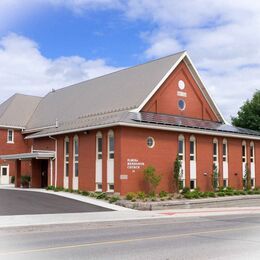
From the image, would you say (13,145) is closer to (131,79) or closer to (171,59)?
(131,79)

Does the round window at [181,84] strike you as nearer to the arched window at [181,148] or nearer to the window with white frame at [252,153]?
the arched window at [181,148]

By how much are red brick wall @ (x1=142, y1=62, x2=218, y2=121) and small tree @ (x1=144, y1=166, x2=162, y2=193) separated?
17.1ft

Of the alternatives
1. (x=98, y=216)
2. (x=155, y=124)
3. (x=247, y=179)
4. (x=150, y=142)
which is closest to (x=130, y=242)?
(x=98, y=216)

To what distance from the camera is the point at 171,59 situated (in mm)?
34812

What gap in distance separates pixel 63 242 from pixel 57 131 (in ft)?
69.6

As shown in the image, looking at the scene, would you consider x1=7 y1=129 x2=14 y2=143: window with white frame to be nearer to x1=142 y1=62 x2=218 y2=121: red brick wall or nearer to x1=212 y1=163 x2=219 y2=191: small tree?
x1=142 y1=62 x2=218 y2=121: red brick wall

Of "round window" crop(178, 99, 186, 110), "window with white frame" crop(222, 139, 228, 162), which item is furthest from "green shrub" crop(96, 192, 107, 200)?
"window with white frame" crop(222, 139, 228, 162)

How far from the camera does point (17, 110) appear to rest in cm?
4700

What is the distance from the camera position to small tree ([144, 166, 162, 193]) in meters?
28.4

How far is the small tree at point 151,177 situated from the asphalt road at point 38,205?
5.29 metres

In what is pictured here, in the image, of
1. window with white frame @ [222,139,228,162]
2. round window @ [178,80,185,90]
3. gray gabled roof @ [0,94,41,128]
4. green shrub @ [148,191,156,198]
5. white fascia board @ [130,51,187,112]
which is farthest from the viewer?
gray gabled roof @ [0,94,41,128]

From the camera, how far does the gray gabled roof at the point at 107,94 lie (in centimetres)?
3316

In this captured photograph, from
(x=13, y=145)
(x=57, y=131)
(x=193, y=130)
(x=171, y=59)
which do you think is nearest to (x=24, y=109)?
(x=13, y=145)

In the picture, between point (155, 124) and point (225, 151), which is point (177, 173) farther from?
point (225, 151)
